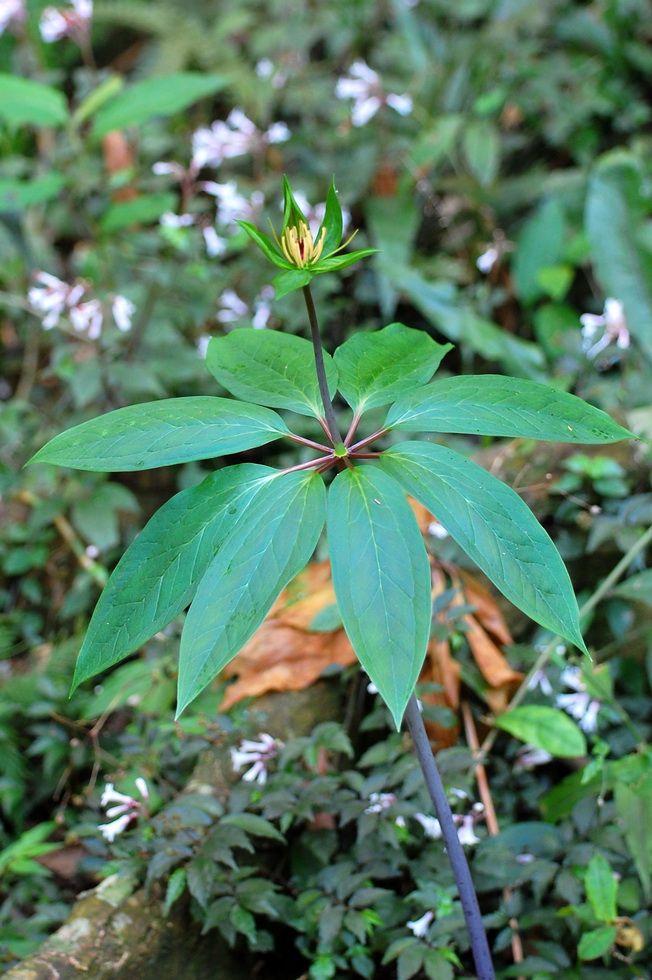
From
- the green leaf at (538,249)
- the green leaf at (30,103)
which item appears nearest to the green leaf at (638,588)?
the green leaf at (538,249)

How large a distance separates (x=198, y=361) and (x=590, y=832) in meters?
1.87

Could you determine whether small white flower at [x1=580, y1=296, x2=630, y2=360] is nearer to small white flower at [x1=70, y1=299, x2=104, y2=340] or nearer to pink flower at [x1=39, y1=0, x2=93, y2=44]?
small white flower at [x1=70, y1=299, x2=104, y2=340]

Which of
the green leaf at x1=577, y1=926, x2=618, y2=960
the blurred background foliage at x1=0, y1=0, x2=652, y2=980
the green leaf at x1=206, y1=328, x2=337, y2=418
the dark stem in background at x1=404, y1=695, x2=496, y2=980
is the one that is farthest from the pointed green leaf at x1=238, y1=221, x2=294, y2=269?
the green leaf at x1=577, y1=926, x2=618, y2=960

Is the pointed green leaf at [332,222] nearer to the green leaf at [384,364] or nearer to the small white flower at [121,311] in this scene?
the green leaf at [384,364]

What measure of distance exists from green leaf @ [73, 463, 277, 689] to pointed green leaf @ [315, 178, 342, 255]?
283mm

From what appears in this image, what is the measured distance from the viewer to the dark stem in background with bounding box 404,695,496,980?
3.30ft

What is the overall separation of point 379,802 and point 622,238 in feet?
7.51

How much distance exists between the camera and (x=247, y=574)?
2.73ft

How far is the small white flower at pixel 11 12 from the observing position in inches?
128

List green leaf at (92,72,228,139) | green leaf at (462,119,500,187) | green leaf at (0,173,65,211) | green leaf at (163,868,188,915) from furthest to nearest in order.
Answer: green leaf at (462,119,500,187) → green leaf at (92,72,228,139) → green leaf at (0,173,65,211) → green leaf at (163,868,188,915)

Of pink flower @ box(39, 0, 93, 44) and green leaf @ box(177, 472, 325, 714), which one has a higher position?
pink flower @ box(39, 0, 93, 44)

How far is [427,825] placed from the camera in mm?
1392

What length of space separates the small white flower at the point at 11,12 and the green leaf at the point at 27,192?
3.60ft

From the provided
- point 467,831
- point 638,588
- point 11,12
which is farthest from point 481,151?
point 467,831
